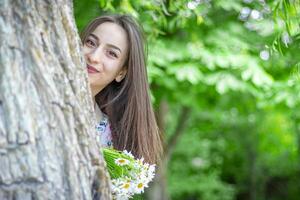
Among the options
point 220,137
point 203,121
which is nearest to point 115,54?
point 203,121

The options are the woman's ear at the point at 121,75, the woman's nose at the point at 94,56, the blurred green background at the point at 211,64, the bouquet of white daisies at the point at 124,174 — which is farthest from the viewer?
the blurred green background at the point at 211,64

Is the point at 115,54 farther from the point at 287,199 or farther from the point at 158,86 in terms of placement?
the point at 287,199

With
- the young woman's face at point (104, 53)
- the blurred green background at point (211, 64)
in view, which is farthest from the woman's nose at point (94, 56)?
the blurred green background at point (211, 64)

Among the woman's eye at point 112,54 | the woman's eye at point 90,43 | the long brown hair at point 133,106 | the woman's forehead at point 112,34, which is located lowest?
the long brown hair at point 133,106

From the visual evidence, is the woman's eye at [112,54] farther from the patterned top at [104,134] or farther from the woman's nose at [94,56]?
the patterned top at [104,134]

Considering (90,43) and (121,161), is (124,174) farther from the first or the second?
(90,43)

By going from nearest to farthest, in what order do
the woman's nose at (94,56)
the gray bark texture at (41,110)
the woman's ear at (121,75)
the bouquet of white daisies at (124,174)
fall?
the gray bark texture at (41,110)
the bouquet of white daisies at (124,174)
the woman's nose at (94,56)
the woman's ear at (121,75)

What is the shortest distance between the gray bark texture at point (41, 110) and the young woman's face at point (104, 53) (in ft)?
3.12

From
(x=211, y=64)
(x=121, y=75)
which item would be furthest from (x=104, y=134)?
(x=211, y=64)

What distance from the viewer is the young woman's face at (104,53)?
2445 millimetres

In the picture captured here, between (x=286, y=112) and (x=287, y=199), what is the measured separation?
709 cm

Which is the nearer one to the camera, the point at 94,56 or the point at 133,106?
the point at 94,56

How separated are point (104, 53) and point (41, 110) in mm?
1130

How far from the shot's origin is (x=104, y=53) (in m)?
2.48
